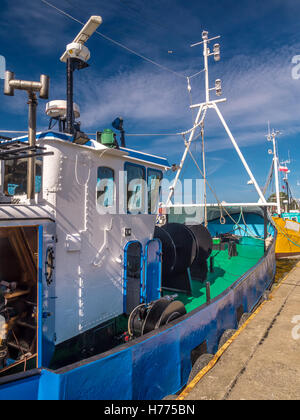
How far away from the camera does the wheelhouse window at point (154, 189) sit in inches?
253

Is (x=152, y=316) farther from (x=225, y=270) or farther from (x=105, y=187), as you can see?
(x=225, y=270)

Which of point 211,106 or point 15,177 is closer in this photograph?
point 15,177

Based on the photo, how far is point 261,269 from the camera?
369 inches

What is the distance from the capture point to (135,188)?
5980mm

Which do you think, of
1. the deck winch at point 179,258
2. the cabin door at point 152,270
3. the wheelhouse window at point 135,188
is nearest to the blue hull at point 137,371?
the cabin door at point 152,270

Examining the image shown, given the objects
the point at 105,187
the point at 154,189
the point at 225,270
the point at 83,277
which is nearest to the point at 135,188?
the point at 154,189

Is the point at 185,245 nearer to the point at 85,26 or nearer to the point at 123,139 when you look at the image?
the point at 123,139

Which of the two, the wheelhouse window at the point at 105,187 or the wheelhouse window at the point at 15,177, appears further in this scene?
the wheelhouse window at the point at 105,187

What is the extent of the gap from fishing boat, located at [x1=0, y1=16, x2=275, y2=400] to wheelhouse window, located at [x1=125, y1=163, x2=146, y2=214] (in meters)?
0.02

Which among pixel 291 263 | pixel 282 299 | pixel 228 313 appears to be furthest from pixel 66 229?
pixel 291 263

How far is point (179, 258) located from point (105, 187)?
3.75 metres

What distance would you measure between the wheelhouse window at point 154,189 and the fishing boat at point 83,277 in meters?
0.04

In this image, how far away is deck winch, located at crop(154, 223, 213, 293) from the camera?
25.0 feet
